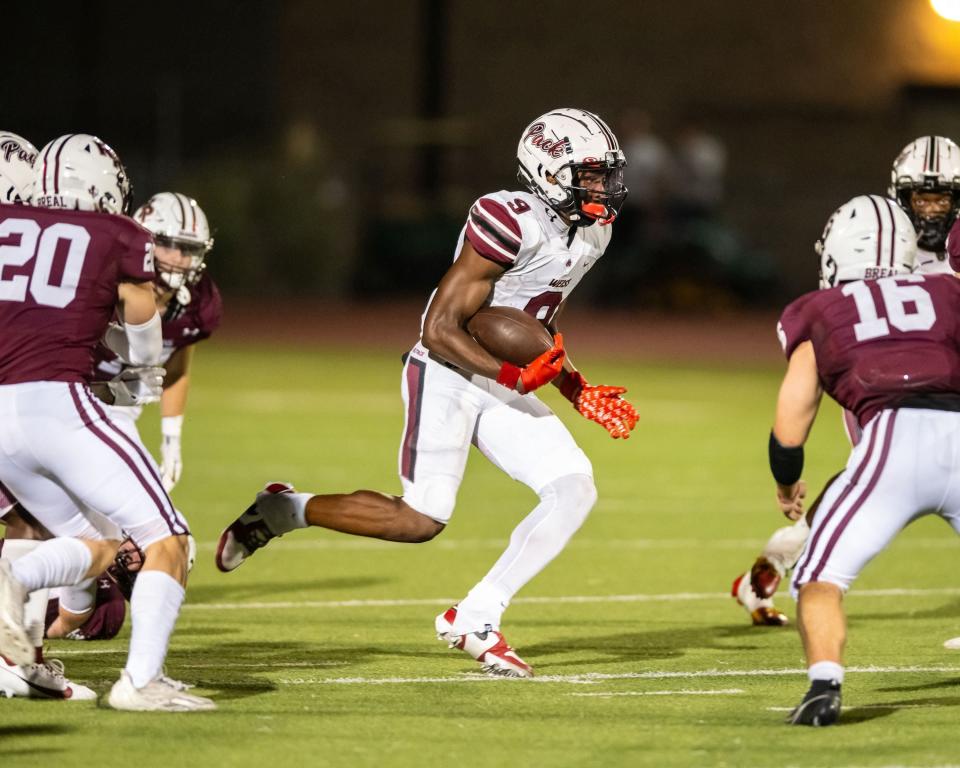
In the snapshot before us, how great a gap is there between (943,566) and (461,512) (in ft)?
9.01

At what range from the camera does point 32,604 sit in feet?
18.8

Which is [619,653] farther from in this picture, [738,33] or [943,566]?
[738,33]

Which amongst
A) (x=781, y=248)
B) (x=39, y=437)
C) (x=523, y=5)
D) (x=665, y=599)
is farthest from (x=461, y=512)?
(x=523, y=5)

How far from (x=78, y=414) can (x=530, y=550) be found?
1636 millimetres

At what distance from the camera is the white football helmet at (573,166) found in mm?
6230

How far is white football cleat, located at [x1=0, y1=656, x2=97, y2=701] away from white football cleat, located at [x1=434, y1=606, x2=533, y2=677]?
1227 mm

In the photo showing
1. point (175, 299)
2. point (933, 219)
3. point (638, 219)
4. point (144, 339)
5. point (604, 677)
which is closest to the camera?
point (144, 339)

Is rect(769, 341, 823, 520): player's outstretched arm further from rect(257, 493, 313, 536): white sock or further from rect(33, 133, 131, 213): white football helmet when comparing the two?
rect(33, 133, 131, 213): white football helmet

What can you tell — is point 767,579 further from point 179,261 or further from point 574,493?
point 179,261

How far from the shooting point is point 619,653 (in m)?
6.39

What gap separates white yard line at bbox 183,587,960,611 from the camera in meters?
7.30

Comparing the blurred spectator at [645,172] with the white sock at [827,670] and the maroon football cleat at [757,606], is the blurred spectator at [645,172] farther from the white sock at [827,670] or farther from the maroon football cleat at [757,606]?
the white sock at [827,670]

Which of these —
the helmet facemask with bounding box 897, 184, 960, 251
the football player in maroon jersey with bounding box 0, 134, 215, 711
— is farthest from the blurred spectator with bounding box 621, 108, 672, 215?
the football player in maroon jersey with bounding box 0, 134, 215, 711

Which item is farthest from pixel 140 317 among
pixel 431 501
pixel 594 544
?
pixel 594 544
